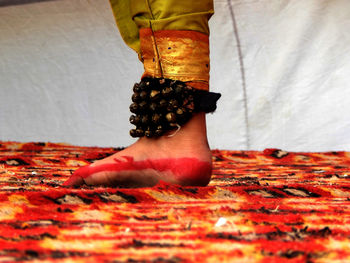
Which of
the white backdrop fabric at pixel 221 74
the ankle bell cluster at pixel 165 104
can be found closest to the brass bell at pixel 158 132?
the ankle bell cluster at pixel 165 104

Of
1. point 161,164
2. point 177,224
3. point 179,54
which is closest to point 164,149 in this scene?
point 161,164

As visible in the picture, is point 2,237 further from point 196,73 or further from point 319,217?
point 196,73

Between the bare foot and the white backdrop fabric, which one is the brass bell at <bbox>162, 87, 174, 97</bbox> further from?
the white backdrop fabric

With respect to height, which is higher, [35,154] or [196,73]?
[196,73]

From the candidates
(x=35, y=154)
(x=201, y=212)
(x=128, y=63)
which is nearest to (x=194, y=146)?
(x=201, y=212)

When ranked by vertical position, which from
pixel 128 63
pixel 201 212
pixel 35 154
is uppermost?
pixel 128 63

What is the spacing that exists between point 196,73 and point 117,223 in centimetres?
38

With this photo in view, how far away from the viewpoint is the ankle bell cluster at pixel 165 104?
0.81 metres

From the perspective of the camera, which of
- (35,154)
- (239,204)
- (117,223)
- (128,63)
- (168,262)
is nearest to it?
(168,262)

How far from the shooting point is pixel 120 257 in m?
0.39

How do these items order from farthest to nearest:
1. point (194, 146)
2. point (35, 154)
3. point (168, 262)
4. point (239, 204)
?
point (35, 154) < point (194, 146) < point (239, 204) < point (168, 262)

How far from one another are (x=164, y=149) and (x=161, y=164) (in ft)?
0.09

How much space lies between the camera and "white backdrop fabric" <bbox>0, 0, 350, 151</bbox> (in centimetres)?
186

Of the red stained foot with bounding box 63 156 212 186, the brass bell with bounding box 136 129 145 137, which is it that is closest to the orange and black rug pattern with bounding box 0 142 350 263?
the red stained foot with bounding box 63 156 212 186
